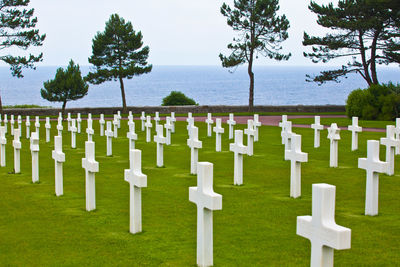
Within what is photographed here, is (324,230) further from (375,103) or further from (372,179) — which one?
(375,103)

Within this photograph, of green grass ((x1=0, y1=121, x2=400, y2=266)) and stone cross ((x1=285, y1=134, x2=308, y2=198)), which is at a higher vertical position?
stone cross ((x1=285, y1=134, x2=308, y2=198))

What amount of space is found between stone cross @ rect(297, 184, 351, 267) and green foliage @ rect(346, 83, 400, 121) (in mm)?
26541

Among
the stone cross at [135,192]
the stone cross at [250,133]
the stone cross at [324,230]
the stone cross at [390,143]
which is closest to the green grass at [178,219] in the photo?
the stone cross at [135,192]

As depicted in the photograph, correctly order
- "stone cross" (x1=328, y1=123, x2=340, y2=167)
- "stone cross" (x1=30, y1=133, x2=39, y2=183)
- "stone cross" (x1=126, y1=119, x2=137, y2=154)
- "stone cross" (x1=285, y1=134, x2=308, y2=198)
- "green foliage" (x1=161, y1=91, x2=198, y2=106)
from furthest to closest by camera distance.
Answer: "green foliage" (x1=161, y1=91, x2=198, y2=106), "stone cross" (x1=126, y1=119, x2=137, y2=154), "stone cross" (x1=328, y1=123, x2=340, y2=167), "stone cross" (x1=30, y1=133, x2=39, y2=183), "stone cross" (x1=285, y1=134, x2=308, y2=198)

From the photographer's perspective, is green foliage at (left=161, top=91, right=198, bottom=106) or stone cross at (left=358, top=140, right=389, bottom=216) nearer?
stone cross at (left=358, top=140, right=389, bottom=216)

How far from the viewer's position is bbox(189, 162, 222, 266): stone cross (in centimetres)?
615

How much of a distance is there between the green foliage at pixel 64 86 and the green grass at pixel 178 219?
19118mm

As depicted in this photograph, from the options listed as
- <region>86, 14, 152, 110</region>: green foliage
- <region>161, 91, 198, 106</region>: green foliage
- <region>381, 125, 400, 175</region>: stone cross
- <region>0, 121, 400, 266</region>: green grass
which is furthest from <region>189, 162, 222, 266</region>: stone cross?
<region>161, 91, 198, 106</region>: green foliage

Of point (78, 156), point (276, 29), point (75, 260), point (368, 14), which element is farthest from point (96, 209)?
point (276, 29)

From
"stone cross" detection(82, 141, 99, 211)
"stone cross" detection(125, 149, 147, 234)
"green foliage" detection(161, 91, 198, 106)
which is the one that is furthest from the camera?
"green foliage" detection(161, 91, 198, 106)

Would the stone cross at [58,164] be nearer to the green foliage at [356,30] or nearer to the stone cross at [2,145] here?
the stone cross at [2,145]

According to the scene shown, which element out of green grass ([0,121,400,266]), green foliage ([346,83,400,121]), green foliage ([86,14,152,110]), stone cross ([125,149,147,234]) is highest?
green foliage ([86,14,152,110])

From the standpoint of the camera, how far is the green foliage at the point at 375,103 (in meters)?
30.3

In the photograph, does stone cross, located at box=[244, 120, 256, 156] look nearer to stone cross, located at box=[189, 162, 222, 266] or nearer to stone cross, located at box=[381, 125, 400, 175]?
stone cross, located at box=[381, 125, 400, 175]
